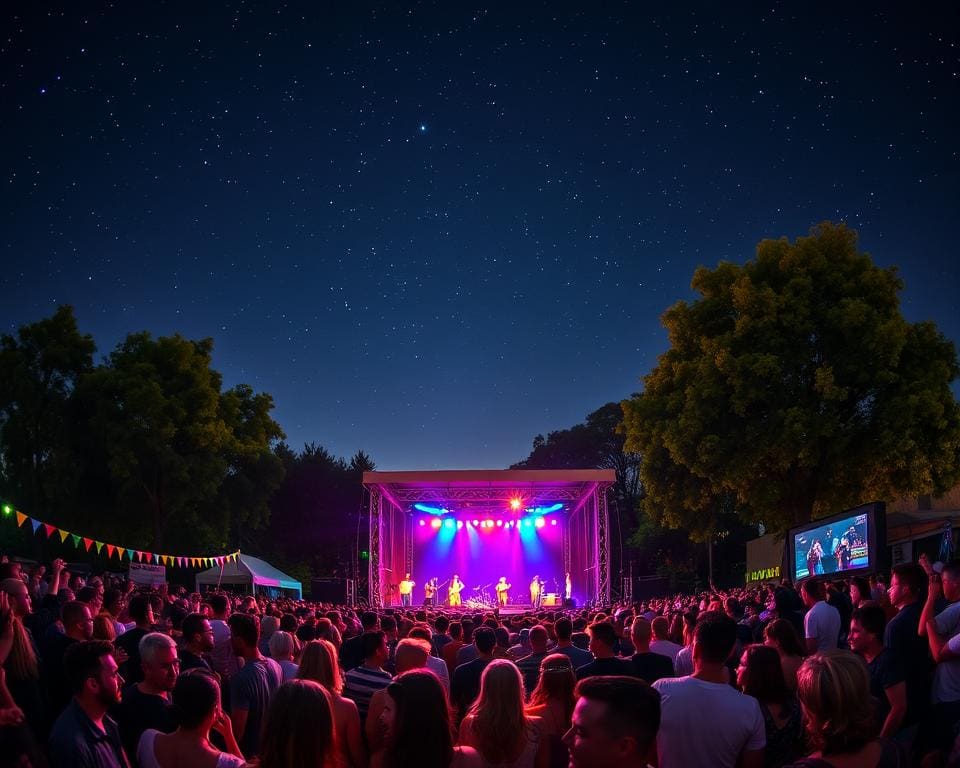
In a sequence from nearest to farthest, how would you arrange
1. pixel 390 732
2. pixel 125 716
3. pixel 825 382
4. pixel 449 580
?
pixel 390 732 < pixel 125 716 < pixel 825 382 < pixel 449 580

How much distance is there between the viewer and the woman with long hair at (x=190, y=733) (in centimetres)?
402

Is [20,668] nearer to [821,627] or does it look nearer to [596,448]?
[821,627]

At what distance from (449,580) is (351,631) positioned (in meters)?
29.2

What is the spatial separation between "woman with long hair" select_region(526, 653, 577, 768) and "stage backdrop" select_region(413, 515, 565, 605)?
34.9m

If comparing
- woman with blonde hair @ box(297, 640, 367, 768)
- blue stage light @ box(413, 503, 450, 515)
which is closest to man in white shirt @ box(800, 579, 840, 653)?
woman with blonde hair @ box(297, 640, 367, 768)

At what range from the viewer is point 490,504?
3994cm

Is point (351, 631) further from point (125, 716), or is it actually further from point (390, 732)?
point (390, 732)

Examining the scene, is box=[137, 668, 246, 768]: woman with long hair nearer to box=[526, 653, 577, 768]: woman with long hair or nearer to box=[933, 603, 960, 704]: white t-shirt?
box=[526, 653, 577, 768]: woman with long hair

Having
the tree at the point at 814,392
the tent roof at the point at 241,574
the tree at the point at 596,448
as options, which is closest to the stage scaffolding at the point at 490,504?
the tent roof at the point at 241,574

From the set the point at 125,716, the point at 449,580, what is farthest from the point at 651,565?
the point at 125,716

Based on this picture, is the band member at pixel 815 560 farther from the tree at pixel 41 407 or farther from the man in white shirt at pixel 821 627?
the tree at pixel 41 407

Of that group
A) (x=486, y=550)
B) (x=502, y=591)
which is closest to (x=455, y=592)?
(x=502, y=591)

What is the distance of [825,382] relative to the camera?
22.8 metres

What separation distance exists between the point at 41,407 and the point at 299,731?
33911 mm
